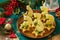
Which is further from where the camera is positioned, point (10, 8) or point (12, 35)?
point (10, 8)

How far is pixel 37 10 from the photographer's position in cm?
114

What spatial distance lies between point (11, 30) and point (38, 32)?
0.16 m

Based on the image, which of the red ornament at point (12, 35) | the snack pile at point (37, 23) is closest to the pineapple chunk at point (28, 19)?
the snack pile at point (37, 23)

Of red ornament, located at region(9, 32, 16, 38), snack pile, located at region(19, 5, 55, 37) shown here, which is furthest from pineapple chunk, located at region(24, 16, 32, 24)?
red ornament, located at region(9, 32, 16, 38)

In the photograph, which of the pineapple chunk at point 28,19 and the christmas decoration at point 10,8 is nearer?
the pineapple chunk at point 28,19

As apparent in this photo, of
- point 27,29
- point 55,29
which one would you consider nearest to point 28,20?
point 27,29

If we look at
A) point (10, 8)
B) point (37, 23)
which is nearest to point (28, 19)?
point (37, 23)

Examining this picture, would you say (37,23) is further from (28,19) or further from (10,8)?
(10,8)

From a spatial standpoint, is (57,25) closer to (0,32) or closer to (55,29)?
(55,29)

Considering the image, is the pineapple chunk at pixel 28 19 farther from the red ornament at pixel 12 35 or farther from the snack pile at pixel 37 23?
the red ornament at pixel 12 35

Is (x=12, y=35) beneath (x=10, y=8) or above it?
beneath

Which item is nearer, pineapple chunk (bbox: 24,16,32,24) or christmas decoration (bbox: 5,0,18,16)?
pineapple chunk (bbox: 24,16,32,24)

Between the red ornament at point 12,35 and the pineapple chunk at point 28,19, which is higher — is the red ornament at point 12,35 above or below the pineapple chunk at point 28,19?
below

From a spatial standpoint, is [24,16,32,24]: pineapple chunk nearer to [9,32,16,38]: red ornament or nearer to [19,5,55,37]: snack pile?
[19,5,55,37]: snack pile
